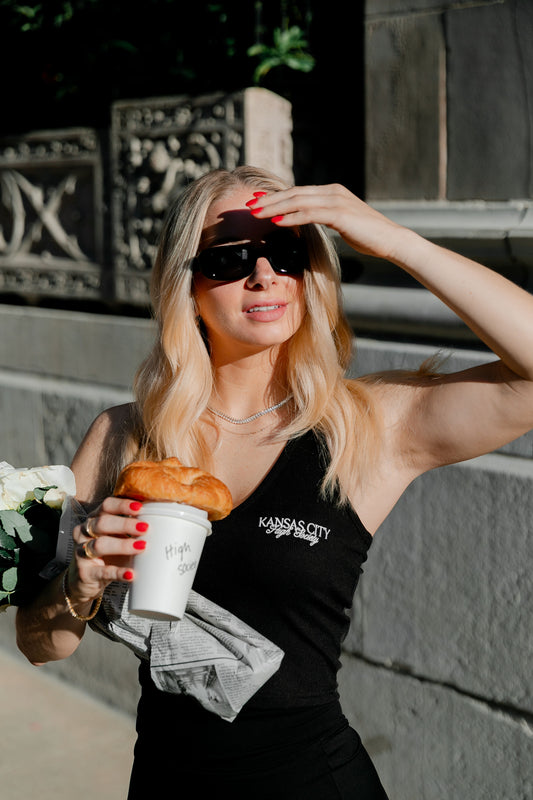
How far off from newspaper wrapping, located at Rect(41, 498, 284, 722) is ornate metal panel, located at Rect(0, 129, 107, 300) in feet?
10.1

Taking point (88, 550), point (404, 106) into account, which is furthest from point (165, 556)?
point (404, 106)

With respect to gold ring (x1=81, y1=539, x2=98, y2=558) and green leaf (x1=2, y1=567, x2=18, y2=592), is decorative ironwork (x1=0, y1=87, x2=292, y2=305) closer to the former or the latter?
green leaf (x1=2, y1=567, x2=18, y2=592)

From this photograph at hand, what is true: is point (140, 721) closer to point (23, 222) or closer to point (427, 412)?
point (427, 412)

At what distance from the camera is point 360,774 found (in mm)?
A: 2176

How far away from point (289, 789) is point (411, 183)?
2.40 meters

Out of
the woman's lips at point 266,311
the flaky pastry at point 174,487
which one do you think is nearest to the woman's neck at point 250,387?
the woman's lips at point 266,311

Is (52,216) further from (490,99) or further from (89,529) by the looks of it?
(89,529)

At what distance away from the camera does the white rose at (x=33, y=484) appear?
7.09ft

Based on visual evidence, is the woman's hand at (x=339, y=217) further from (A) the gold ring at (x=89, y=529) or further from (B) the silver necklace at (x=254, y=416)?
(A) the gold ring at (x=89, y=529)

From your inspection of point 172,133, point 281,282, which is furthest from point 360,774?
point 172,133

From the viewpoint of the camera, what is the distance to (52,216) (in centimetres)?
511

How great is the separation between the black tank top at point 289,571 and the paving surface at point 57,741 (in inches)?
91.1

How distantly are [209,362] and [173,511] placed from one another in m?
0.83

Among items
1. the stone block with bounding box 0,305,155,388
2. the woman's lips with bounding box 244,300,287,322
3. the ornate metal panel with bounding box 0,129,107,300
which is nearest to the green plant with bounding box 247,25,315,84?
the ornate metal panel with bounding box 0,129,107,300
